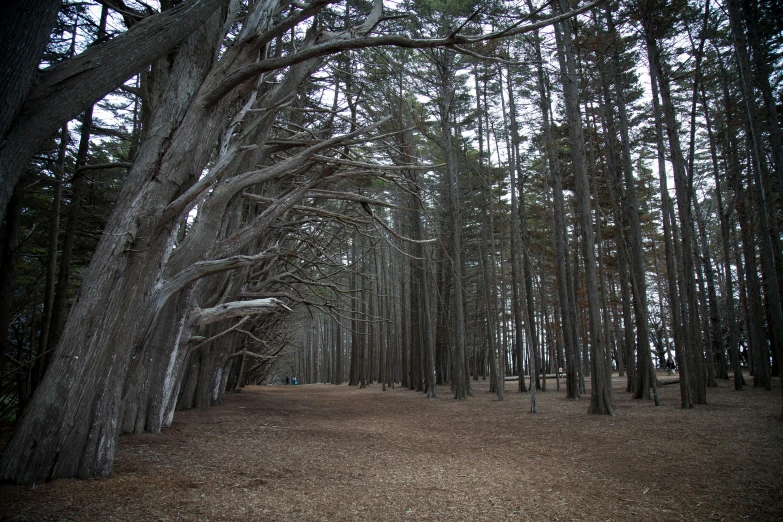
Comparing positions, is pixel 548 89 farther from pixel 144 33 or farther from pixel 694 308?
pixel 144 33

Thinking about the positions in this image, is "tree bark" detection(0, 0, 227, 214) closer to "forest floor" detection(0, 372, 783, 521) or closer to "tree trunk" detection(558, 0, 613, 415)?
"forest floor" detection(0, 372, 783, 521)

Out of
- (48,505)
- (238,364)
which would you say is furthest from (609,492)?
(238,364)

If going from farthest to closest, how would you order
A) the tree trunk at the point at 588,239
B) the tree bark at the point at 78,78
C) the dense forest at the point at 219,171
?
the tree trunk at the point at 588,239 → the dense forest at the point at 219,171 → the tree bark at the point at 78,78

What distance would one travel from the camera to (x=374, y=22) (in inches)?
158

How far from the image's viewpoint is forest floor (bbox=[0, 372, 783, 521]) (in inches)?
137

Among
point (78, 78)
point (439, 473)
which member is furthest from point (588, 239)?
point (78, 78)

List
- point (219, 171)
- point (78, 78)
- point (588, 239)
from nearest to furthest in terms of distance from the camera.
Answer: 1. point (78, 78)
2. point (219, 171)
3. point (588, 239)

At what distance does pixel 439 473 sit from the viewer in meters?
4.96

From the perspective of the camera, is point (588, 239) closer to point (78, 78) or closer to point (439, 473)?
point (439, 473)

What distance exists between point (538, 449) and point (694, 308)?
7123 mm

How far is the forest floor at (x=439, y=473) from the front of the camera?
3.48m

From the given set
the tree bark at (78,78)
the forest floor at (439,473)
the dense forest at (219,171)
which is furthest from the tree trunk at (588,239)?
the tree bark at (78,78)

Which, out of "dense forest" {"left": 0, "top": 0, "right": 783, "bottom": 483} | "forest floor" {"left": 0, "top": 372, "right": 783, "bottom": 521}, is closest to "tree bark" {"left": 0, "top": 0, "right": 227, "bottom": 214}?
"dense forest" {"left": 0, "top": 0, "right": 783, "bottom": 483}

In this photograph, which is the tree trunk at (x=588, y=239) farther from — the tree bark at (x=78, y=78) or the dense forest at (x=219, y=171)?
the tree bark at (x=78, y=78)
